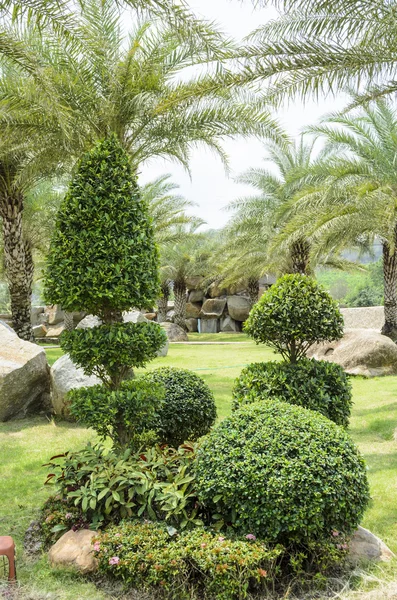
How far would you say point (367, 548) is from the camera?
3.92 m

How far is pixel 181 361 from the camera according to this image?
51.4 ft

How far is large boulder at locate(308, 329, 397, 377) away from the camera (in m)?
12.5

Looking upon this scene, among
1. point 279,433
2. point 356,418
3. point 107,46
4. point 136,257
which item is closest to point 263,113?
point 107,46

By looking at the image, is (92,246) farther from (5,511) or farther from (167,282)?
(167,282)

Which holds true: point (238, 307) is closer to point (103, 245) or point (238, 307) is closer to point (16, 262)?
point (16, 262)

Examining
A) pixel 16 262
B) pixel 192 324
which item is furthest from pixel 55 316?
pixel 16 262

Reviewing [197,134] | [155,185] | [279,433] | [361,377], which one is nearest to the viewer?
[279,433]

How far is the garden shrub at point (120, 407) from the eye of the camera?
4711 millimetres

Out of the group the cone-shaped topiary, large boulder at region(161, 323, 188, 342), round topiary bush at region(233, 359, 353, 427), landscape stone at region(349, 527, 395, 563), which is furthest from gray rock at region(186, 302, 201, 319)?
landscape stone at region(349, 527, 395, 563)

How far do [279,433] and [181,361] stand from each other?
11.8 metres

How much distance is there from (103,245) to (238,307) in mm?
28394

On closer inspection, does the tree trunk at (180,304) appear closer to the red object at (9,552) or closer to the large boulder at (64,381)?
the large boulder at (64,381)

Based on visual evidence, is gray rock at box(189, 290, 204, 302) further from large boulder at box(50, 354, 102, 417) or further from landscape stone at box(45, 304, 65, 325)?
large boulder at box(50, 354, 102, 417)

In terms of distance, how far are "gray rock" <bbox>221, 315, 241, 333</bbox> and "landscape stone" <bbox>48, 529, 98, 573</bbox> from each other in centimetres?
2981
